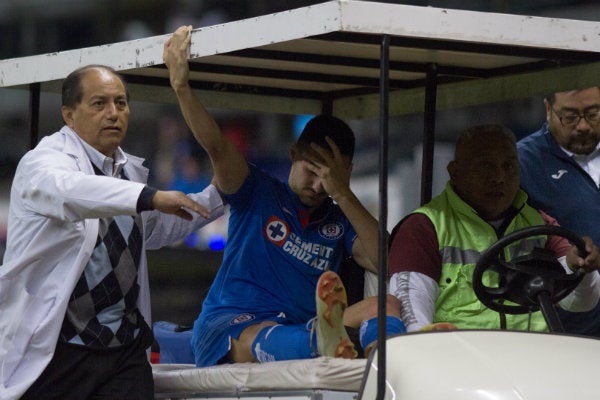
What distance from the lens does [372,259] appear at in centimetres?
569

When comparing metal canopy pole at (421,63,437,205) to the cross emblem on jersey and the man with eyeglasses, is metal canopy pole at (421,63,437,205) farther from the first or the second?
the cross emblem on jersey

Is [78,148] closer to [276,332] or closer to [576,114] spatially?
[276,332]

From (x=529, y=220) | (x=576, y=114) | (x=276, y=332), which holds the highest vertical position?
(x=576, y=114)

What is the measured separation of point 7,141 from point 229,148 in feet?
21.2

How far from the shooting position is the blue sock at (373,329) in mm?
4930

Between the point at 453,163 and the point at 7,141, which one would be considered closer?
the point at 453,163

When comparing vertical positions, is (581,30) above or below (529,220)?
above

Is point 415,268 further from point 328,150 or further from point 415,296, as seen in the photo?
point 328,150

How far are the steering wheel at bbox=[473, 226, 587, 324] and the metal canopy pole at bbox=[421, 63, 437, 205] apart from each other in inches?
46.7

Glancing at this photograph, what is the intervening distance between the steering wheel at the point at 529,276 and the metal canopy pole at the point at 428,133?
1.19 metres

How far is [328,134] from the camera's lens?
5.68 meters

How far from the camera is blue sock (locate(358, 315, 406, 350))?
4.93 meters

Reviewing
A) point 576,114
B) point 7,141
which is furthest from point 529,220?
point 7,141

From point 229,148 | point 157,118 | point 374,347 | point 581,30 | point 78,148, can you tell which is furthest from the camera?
point 157,118
